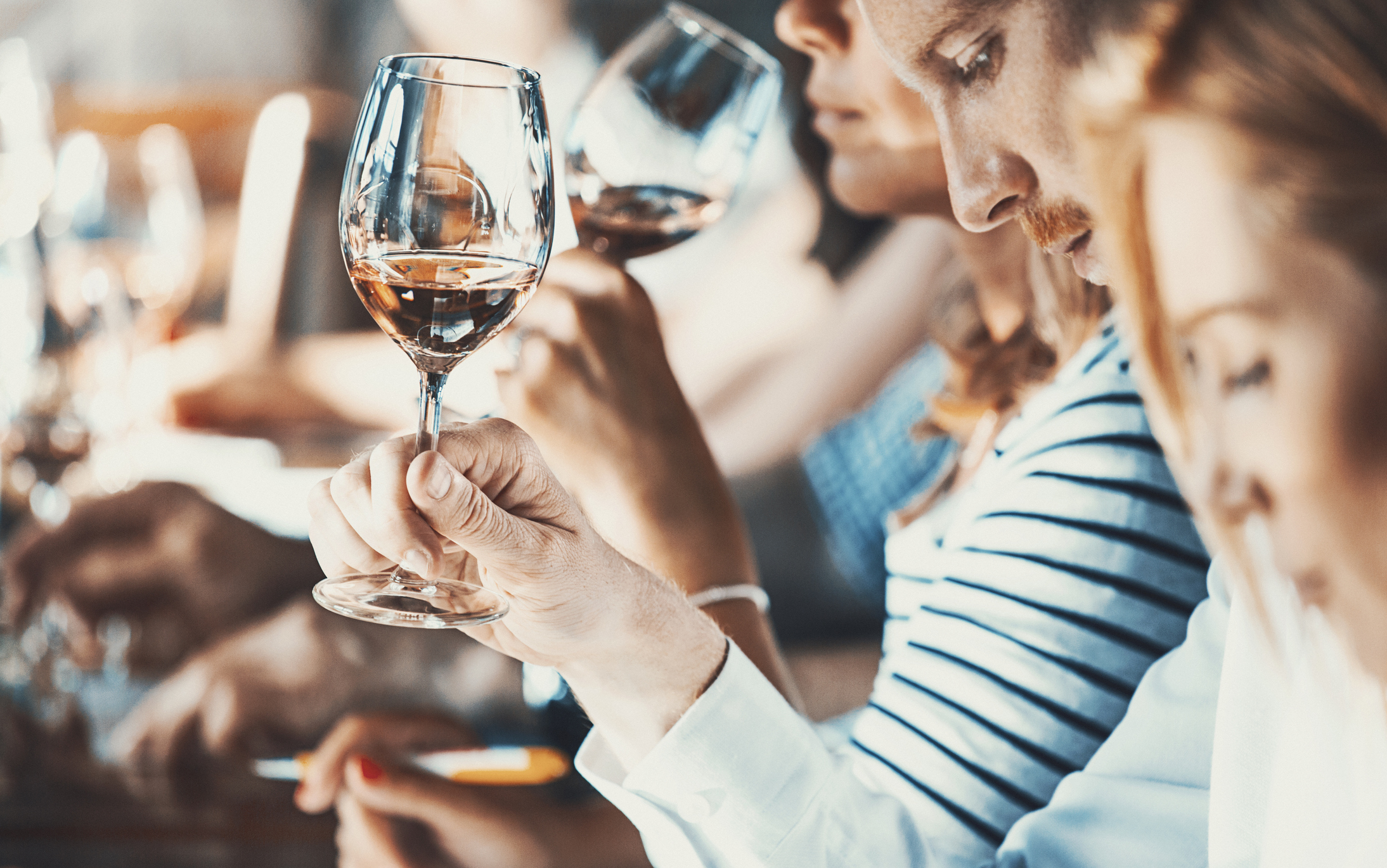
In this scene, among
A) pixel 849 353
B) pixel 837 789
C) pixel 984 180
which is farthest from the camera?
pixel 849 353

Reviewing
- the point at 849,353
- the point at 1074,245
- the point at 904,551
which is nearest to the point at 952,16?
the point at 1074,245

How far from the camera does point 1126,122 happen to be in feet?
1.11

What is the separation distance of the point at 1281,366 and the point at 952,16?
27cm

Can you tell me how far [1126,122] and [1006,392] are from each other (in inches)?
28.0

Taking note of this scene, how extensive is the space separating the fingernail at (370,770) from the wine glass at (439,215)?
0.32 metres

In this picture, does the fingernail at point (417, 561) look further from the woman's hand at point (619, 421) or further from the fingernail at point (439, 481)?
the woman's hand at point (619, 421)

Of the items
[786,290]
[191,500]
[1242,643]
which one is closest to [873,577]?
[786,290]

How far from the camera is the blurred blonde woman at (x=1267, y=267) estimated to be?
Answer: 30cm

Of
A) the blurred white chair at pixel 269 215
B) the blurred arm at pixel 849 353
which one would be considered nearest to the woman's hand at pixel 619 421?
the blurred arm at pixel 849 353

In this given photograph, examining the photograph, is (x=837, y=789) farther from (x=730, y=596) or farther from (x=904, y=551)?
(x=904, y=551)

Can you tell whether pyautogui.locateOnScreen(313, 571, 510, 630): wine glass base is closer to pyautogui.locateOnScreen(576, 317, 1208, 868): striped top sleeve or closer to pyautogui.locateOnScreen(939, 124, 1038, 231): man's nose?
pyautogui.locateOnScreen(576, 317, 1208, 868): striped top sleeve

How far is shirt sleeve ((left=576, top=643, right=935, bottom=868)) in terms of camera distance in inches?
24.6

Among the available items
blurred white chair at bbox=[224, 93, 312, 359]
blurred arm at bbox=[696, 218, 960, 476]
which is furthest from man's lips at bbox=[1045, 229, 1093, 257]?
blurred white chair at bbox=[224, 93, 312, 359]

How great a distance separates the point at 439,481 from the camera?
0.44 m
